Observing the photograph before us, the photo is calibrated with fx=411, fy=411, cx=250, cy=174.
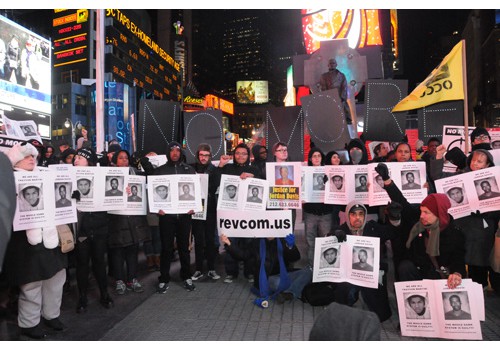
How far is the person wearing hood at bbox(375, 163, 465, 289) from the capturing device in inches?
170

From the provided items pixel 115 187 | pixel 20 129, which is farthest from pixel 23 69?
pixel 115 187

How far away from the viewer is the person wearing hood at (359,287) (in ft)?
15.2

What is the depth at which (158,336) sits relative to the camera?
4301mm

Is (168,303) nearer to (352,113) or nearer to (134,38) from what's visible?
(352,113)

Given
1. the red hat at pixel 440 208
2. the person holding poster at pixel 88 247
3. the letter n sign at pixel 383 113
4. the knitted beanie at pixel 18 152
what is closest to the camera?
the knitted beanie at pixel 18 152

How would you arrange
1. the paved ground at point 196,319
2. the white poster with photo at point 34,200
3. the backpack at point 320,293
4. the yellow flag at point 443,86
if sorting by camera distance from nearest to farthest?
the white poster with photo at point 34,200 → the paved ground at point 196,319 → the backpack at point 320,293 → the yellow flag at point 443,86

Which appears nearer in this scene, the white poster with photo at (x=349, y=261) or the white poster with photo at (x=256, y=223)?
the white poster with photo at (x=349, y=261)

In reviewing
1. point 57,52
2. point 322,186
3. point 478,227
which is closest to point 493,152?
point 478,227

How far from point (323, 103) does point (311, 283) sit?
4209 millimetres

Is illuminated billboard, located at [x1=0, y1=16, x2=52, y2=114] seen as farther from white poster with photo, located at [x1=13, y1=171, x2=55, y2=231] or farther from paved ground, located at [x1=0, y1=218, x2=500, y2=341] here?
white poster with photo, located at [x1=13, y1=171, x2=55, y2=231]

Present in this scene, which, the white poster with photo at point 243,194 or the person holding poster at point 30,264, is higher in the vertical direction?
the white poster with photo at point 243,194

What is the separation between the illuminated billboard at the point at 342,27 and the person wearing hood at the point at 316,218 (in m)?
18.6

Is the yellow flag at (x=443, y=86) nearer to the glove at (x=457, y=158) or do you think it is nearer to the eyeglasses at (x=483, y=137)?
the eyeglasses at (x=483, y=137)

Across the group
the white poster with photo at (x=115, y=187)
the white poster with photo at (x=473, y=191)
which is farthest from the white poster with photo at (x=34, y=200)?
the white poster with photo at (x=473, y=191)
